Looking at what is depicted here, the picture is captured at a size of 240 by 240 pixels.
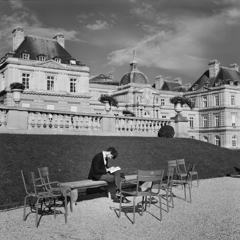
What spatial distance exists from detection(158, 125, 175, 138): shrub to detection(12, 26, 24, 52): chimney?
31.0m

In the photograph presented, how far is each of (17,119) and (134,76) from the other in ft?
156

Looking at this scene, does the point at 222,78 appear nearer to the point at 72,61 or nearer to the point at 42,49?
the point at 72,61

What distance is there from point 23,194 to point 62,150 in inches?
140

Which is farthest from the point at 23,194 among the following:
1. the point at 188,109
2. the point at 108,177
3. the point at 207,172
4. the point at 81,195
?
the point at 188,109

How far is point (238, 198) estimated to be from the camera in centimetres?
881

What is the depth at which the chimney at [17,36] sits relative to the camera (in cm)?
4225

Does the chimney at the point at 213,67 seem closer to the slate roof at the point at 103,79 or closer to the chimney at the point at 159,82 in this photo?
the chimney at the point at 159,82

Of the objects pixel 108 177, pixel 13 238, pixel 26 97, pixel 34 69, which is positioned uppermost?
pixel 34 69

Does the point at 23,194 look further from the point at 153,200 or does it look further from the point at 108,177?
the point at 153,200

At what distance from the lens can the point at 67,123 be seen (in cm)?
1448

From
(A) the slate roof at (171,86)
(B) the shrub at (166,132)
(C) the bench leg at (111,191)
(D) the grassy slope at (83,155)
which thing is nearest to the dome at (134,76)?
(A) the slate roof at (171,86)

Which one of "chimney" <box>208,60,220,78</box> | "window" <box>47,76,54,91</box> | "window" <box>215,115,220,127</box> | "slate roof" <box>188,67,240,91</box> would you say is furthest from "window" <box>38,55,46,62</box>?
"window" <box>215,115,220,127</box>

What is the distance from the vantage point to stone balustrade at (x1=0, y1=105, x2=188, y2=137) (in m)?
12.9

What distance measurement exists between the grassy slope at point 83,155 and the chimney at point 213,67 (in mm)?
47107
